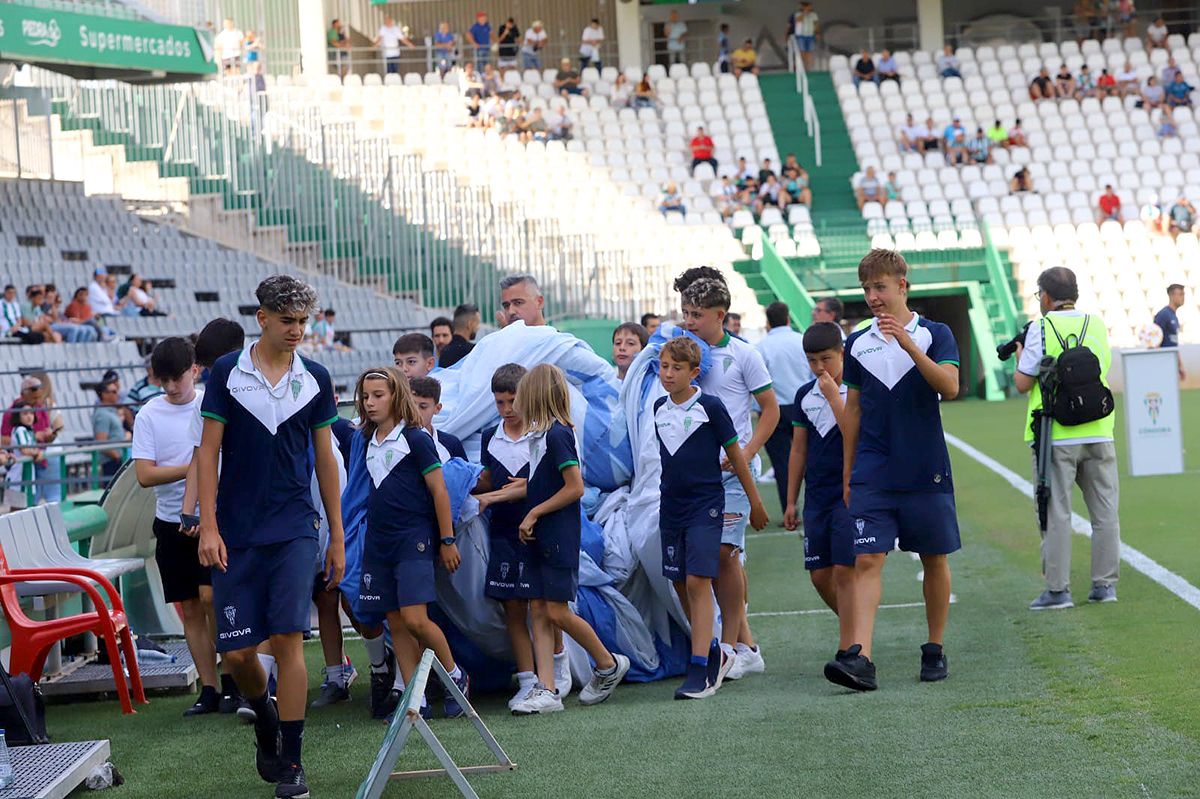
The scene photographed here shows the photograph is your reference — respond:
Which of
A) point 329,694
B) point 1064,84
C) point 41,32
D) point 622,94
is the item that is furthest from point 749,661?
point 1064,84

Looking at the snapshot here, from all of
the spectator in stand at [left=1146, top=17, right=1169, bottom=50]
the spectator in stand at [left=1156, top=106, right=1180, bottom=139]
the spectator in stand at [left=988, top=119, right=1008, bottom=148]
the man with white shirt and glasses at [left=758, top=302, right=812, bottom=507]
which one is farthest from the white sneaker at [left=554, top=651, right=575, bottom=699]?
the spectator in stand at [left=1146, top=17, right=1169, bottom=50]

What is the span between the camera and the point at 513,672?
7.67 metres

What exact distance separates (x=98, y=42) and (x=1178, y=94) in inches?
878

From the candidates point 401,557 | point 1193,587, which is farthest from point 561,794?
point 1193,587

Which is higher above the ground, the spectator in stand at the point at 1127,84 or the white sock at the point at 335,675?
the spectator in stand at the point at 1127,84

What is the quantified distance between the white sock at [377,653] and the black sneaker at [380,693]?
26mm

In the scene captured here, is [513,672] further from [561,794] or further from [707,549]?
[561,794]

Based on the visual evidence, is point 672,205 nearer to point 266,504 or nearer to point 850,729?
point 850,729

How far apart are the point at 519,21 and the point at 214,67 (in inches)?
553

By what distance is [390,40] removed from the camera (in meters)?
35.8

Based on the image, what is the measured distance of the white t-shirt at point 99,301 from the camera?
21277mm

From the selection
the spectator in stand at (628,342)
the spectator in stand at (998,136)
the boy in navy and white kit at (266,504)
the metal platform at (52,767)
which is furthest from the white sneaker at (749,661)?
the spectator in stand at (998,136)

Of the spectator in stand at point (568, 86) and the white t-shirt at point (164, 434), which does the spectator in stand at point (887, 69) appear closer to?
the spectator in stand at point (568, 86)

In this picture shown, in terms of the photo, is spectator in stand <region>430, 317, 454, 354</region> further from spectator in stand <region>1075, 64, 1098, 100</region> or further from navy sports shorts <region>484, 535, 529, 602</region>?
spectator in stand <region>1075, 64, 1098, 100</region>
